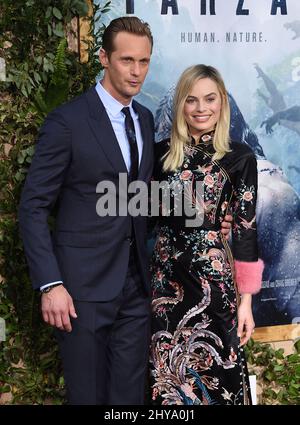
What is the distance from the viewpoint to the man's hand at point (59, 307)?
269 centimetres

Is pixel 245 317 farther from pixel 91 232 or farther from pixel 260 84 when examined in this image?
pixel 260 84

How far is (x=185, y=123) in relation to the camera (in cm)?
304

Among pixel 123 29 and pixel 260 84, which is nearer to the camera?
pixel 123 29

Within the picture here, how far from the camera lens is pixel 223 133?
3.01 meters

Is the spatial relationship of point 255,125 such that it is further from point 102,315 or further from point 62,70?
point 102,315

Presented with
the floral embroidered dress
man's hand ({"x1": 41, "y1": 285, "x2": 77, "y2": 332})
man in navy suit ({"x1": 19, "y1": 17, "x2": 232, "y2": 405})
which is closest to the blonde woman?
the floral embroidered dress

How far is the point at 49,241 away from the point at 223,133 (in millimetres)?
834

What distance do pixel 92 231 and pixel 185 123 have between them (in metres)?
0.61

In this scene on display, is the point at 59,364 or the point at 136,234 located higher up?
the point at 136,234

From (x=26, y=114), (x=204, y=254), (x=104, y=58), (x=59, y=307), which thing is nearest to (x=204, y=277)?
(x=204, y=254)

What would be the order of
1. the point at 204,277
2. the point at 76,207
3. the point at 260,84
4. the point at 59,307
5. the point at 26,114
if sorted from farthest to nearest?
1. the point at 260,84
2. the point at 26,114
3. the point at 204,277
4. the point at 76,207
5. the point at 59,307

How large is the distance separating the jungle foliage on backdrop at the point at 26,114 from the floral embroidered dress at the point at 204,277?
572 mm
